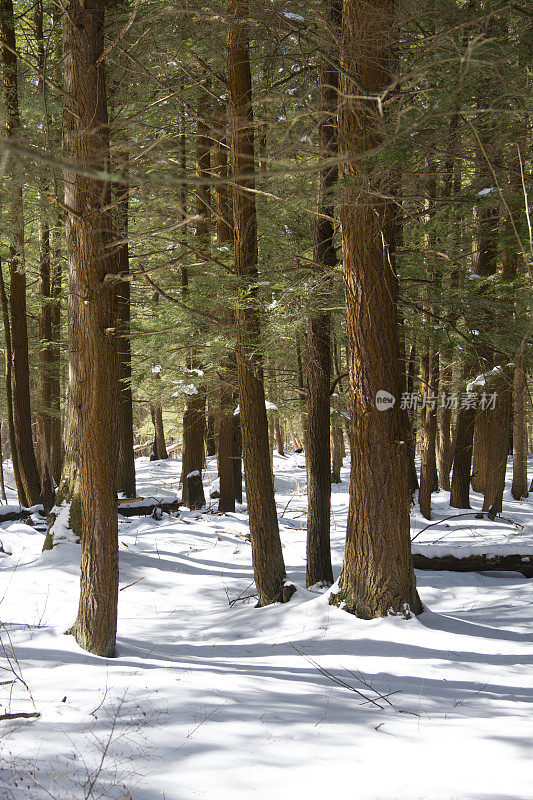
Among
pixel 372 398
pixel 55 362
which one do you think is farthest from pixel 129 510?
pixel 372 398

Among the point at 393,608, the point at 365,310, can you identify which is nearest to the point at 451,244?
the point at 365,310

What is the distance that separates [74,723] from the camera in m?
3.52

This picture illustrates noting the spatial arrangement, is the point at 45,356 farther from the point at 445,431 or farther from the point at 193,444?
the point at 445,431

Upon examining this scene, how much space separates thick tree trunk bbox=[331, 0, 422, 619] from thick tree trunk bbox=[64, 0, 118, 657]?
2404 mm

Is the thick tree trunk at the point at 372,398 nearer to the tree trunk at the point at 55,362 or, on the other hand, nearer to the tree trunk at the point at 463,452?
the tree trunk at the point at 463,452

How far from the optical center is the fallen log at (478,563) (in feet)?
27.2

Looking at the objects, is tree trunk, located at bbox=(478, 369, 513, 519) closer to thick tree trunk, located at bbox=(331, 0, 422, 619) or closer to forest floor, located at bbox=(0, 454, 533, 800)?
forest floor, located at bbox=(0, 454, 533, 800)

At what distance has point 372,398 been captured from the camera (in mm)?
5938

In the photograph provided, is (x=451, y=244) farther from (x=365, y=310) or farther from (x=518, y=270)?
(x=518, y=270)

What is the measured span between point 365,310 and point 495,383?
649 centimetres

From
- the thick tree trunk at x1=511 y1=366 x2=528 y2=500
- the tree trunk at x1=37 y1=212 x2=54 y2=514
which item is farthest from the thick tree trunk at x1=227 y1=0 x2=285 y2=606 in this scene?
the thick tree trunk at x1=511 y1=366 x2=528 y2=500

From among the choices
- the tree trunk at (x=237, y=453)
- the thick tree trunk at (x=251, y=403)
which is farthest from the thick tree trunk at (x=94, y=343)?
the tree trunk at (x=237, y=453)

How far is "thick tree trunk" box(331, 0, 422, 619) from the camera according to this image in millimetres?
5875

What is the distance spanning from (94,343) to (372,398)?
2793 mm
